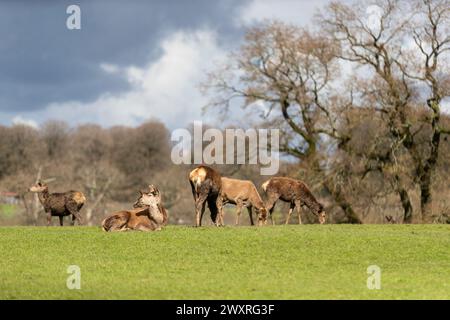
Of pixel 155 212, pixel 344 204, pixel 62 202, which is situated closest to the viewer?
pixel 155 212

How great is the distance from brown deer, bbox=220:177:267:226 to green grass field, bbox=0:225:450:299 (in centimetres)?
283

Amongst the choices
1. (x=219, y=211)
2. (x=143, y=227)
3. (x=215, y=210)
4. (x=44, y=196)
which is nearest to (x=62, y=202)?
(x=44, y=196)

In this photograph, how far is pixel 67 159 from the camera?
108312mm

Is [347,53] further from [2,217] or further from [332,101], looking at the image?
[2,217]

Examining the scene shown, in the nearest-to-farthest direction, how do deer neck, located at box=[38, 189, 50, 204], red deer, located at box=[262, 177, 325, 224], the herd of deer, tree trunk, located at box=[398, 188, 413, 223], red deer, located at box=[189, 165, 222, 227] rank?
the herd of deer < red deer, located at box=[189, 165, 222, 227] < deer neck, located at box=[38, 189, 50, 204] < red deer, located at box=[262, 177, 325, 224] < tree trunk, located at box=[398, 188, 413, 223]

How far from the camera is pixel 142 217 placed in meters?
25.5

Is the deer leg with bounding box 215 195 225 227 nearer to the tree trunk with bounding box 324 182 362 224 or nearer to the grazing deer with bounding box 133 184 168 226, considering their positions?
the grazing deer with bounding box 133 184 168 226

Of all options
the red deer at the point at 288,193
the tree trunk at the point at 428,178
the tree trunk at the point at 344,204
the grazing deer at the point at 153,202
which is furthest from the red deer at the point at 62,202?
the tree trunk at the point at 428,178

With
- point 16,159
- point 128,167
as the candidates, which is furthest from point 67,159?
point 128,167

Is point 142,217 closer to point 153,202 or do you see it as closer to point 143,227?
point 143,227

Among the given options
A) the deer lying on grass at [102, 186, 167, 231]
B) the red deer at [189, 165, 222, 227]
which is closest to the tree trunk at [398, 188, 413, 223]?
the red deer at [189, 165, 222, 227]

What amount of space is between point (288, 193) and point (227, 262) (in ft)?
35.2

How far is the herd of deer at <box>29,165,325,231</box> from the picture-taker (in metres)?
25.3
